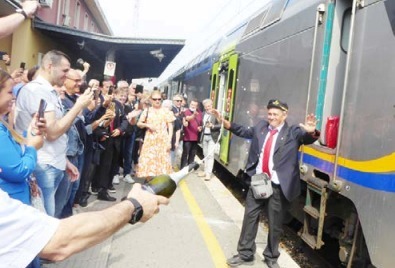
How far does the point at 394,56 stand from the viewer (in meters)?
3.38

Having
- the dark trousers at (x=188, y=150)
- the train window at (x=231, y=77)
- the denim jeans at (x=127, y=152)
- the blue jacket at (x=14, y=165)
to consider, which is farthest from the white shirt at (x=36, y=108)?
the dark trousers at (x=188, y=150)

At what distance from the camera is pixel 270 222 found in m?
4.49

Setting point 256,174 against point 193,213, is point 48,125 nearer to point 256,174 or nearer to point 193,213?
point 256,174

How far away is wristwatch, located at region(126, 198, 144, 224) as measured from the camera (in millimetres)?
1713

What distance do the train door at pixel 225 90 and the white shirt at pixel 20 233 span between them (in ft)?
24.1

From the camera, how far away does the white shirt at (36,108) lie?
11.3 ft

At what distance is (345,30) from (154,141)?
3724 millimetres

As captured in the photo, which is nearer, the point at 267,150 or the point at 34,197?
the point at 34,197

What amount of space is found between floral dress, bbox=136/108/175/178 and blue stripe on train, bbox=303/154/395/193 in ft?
10.9

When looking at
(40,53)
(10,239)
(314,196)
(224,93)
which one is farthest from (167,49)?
(10,239)

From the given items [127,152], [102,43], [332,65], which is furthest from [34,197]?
[102,43]

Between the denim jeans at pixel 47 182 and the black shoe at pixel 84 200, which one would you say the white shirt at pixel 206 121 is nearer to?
the black shoe at pixel 84 200

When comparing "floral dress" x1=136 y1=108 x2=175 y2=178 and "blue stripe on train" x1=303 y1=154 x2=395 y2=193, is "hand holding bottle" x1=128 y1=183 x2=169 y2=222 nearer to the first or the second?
"blue stripe on train" x1=303 y1=154 x2=395 y2=193

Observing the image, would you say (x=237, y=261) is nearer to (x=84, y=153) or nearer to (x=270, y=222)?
(x=270, y=222)
